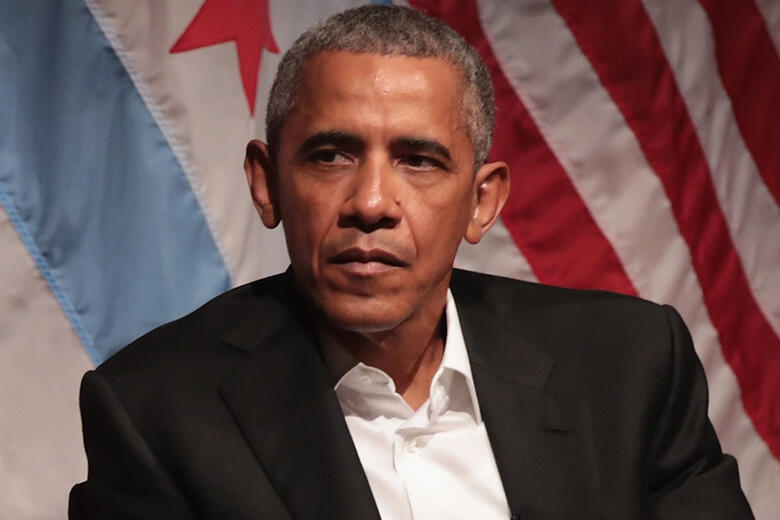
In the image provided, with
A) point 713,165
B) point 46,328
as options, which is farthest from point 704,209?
point 46,328

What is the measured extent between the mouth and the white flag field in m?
0.94

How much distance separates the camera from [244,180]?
249 cm

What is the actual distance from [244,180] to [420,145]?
0.99 metres

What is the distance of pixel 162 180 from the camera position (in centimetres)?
240

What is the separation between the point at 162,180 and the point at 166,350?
794mm

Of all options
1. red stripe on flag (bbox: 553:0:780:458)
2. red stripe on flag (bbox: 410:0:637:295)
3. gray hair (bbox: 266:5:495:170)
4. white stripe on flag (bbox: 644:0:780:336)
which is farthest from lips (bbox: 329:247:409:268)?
white stripe on flag (bbox: 644:0:780:336)

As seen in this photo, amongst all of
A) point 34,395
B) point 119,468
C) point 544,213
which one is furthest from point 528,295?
point 34,395

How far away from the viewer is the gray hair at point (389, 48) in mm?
1593

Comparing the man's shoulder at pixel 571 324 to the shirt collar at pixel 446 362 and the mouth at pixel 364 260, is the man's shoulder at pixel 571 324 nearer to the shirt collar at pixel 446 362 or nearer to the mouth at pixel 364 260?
the shirt collar at pixel 446 362

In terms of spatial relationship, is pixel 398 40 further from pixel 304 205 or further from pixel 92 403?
pixel 92 403

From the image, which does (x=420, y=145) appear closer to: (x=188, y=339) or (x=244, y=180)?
(x=188, y=339)

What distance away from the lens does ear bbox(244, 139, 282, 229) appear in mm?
1717

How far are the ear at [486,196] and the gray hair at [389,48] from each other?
0.05 metres

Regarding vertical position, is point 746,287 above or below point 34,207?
below
